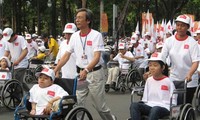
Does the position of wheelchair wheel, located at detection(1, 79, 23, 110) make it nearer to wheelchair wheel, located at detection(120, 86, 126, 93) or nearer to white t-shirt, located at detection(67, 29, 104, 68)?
white t-shirt, located at detection(67, 29, 104, 68)

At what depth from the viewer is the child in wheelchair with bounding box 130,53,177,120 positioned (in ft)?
19.0

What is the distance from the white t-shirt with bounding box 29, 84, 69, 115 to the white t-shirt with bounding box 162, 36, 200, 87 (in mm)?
1493

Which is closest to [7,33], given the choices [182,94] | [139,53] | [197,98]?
[197,98]

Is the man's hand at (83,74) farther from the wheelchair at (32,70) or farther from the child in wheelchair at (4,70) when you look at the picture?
the wheelchair at (32,70)

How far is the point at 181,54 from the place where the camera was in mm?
6281

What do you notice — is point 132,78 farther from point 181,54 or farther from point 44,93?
point 44,93

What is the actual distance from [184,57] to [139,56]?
673 centimetres

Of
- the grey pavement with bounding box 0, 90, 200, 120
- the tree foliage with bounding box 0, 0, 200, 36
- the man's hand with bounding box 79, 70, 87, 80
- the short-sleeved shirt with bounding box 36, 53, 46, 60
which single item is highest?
the tree foliage with bounding box 0, 0, 200, 36

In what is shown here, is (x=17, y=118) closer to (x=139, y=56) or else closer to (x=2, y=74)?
(x=2, y=74)

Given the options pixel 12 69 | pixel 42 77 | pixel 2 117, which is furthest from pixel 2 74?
pixel 42 77

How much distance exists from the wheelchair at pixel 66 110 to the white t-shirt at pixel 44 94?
0.40 feet

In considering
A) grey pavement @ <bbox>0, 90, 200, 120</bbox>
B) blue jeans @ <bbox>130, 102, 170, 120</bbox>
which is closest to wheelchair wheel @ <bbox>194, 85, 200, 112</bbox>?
grey pavement @ <bbox>0, 90, 200, 120</bbox>

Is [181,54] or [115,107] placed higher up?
[181,54]

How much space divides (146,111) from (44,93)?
1382 millimetres
